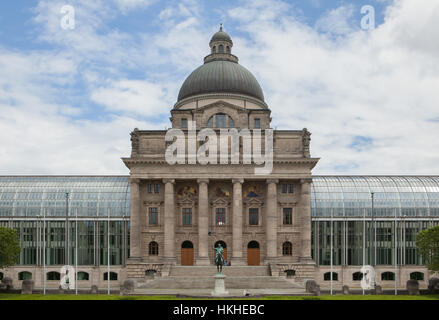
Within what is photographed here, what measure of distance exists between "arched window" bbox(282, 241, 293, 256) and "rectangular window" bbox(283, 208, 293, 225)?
3086 mm

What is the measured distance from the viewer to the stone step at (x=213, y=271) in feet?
204

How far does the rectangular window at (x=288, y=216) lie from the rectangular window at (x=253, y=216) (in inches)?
165

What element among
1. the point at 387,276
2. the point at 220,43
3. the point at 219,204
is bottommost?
the point at 387,276

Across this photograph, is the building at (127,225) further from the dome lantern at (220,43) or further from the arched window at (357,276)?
the dome lantern at (220,43)

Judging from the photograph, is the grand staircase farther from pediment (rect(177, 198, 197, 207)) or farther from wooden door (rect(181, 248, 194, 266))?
pediment (rect(177, 198, 197, 207))

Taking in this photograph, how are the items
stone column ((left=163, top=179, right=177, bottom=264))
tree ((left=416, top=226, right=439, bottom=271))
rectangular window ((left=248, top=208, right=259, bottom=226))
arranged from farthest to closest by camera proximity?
rectangular window ((left=248, top=208, right=259, bottom=226)), stone column ((left=163, top=179, right=177, bottom=264)), tree ((left=416, top=226, right=439, bottom=271))

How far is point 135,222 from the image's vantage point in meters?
67.1

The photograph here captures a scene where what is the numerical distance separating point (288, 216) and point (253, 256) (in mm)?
8236

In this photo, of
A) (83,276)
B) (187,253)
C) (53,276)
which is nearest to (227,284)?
(187,253)

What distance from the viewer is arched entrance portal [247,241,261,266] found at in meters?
68.8

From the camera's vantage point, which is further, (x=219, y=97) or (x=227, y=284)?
(x=219, y=97)

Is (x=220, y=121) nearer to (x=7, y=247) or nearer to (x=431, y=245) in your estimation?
(x=431, y=245)

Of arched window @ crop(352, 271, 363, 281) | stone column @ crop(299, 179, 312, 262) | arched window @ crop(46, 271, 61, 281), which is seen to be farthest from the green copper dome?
arched window @ crop(46, 271, 61, 281)

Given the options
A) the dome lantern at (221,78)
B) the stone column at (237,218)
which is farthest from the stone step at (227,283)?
the dome lantern at (221,78)
